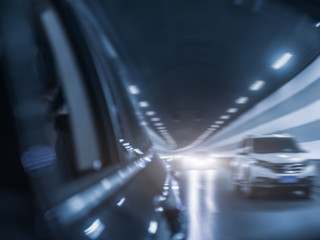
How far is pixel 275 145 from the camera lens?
12258 millimetres

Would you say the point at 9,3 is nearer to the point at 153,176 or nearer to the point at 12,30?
the point at 12,30

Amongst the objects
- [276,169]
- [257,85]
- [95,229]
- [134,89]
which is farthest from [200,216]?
[257,85]

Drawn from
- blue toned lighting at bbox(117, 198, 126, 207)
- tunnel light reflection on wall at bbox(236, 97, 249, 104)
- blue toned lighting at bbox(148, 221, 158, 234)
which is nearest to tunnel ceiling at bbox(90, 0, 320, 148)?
tunnel light reflection on wall at bbox(236, 97, 249, 104)

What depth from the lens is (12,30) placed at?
1316mm

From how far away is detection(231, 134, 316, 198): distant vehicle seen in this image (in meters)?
10.1

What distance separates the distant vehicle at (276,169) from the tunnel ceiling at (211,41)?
161 inches

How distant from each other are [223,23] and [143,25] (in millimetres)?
2746

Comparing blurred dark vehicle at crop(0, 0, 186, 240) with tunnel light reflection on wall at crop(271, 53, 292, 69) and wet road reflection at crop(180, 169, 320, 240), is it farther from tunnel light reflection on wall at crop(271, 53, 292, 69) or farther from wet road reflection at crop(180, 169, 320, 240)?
tunnel light reflection on wall at crop(271, 53, 292, 69)

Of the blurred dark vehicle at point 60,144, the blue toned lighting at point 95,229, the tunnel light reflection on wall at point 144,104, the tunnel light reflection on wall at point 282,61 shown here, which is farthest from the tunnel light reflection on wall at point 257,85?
the blue toned lighting at point 95,229

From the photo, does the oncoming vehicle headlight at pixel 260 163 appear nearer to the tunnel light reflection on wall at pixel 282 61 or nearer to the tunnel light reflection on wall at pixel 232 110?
the tunnel light reflection on wall at pixel 282 61

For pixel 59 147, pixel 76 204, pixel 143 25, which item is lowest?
pixel 76 204

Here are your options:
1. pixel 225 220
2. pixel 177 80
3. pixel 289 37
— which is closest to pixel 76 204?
pixel 225 220

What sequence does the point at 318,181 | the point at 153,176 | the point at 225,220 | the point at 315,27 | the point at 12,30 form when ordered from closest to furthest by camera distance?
the point at 12,30 < the point at 153,176 < the point at 225,220 < the point at 318,181 < the point at 315,27

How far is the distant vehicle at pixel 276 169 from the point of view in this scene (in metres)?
10.1
